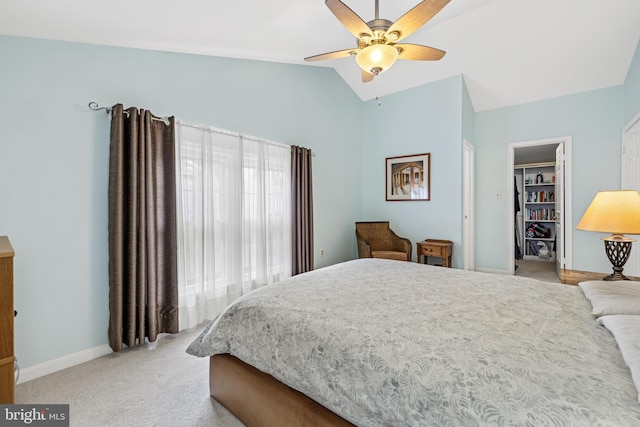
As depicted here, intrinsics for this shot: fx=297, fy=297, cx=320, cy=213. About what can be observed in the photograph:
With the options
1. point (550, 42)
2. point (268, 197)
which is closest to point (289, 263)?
point (268, 197)

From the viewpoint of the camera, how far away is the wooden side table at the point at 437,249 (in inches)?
155

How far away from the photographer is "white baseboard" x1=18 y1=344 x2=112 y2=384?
1987mm

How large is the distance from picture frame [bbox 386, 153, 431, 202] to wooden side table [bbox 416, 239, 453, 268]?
68 cm

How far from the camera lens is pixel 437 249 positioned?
4.00m

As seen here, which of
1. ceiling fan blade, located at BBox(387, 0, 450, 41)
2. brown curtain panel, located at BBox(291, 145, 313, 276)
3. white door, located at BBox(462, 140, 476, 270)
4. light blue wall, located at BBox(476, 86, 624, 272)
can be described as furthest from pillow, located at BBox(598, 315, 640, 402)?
light blue wall, located at BBox(476, 86, 624, 272)

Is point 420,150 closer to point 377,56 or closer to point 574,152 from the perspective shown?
→ point 574,152

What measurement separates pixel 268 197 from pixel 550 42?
3.66m

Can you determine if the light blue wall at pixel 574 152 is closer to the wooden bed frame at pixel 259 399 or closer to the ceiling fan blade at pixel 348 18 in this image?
the ceiling fan blade at pixel 348 18

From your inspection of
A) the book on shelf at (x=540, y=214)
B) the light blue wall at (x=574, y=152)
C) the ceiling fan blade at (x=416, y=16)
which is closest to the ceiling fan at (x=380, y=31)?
the ceiling fan blade at (x=416, y=16)

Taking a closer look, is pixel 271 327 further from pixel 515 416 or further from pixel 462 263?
pixel 462 263

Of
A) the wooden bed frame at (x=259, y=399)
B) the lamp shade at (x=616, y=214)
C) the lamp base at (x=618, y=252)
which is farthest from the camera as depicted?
the lamp base at (x=618, y=252)

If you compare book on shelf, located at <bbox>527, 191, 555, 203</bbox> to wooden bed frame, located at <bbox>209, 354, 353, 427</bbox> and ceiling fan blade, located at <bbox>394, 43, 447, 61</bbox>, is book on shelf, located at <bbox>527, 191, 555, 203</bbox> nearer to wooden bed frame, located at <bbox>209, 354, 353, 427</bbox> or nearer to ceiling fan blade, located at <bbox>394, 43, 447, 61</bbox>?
ceiling fan blade, located at <bbox>394, 43, 447, 61</bbox>

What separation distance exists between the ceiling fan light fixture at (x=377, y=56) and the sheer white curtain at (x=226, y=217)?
61.6 inches

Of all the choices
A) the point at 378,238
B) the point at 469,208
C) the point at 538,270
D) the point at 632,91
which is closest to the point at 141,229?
the point at 378,238
